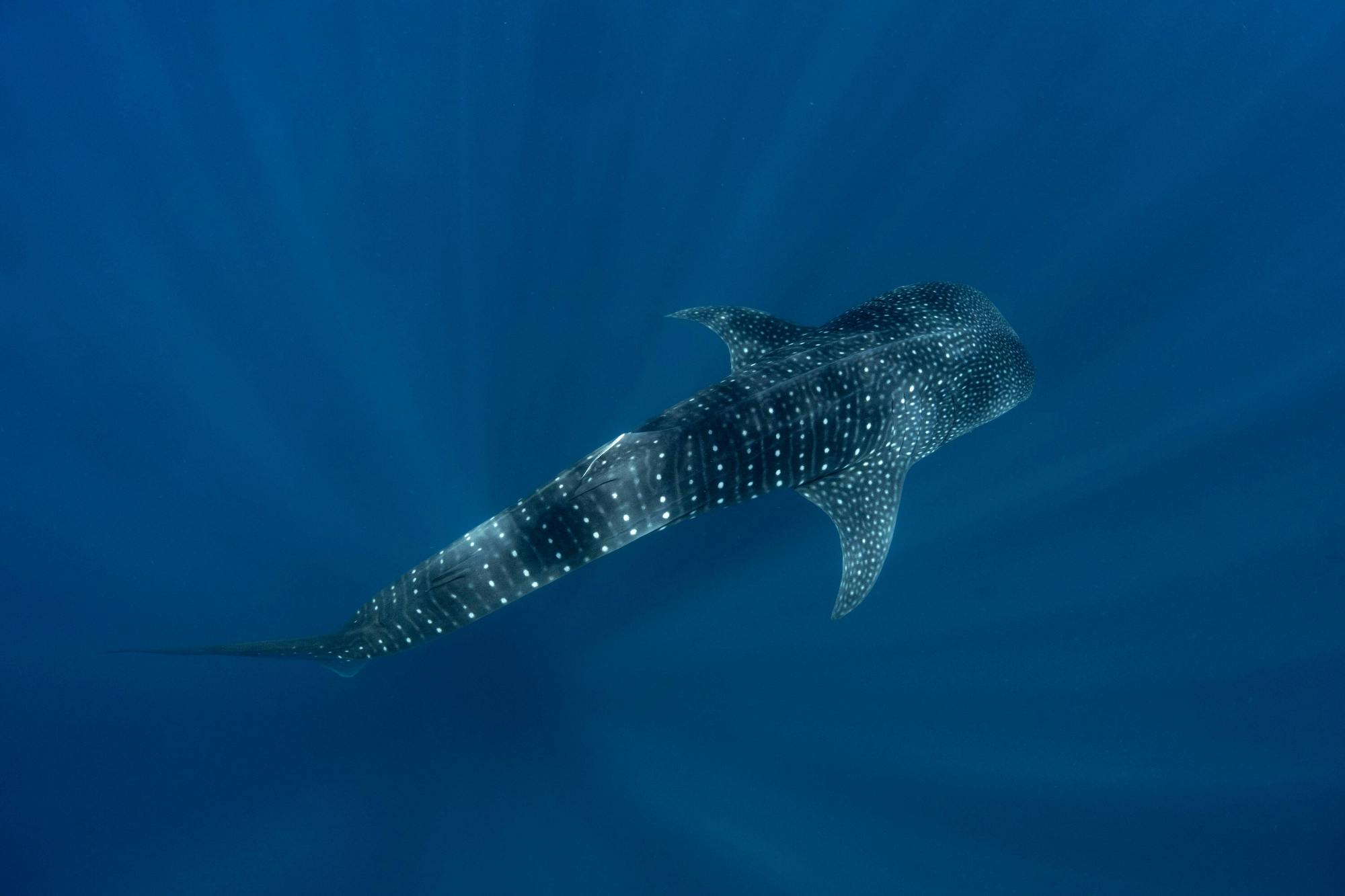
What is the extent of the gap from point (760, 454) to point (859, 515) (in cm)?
140

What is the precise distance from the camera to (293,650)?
4.54 meters

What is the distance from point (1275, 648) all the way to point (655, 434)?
8764 mm

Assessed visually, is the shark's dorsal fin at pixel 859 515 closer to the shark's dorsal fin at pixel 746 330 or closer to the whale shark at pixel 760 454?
the whale shark at pixel 760 454

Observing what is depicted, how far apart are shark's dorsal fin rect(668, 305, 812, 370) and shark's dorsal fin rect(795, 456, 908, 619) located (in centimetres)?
130

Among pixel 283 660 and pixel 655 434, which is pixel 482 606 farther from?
pixel 283 660

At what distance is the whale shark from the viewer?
4461 millimetres

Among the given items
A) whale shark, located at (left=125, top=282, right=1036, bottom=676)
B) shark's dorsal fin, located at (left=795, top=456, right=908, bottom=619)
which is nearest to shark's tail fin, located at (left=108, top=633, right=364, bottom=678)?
whale shark, located at (left=125, top=282, right=1036, bottom=676)

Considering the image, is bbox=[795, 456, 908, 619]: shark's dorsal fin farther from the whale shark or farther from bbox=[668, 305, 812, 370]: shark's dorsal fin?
A: bbox=[668, 305, 812, 370]: shark's dorsal fin

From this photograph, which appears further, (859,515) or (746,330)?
(746,330)

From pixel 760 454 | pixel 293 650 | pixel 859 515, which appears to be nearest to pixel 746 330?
pixel 760 454

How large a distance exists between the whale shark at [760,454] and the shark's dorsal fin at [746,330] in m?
0.01

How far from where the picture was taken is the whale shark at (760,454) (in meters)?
4.46

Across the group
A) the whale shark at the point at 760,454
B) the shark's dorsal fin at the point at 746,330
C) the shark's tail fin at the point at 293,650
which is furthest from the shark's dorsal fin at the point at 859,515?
the shark's tail fin at the point at 293,650

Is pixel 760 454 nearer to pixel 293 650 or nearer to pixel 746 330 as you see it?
pixel 746 330
